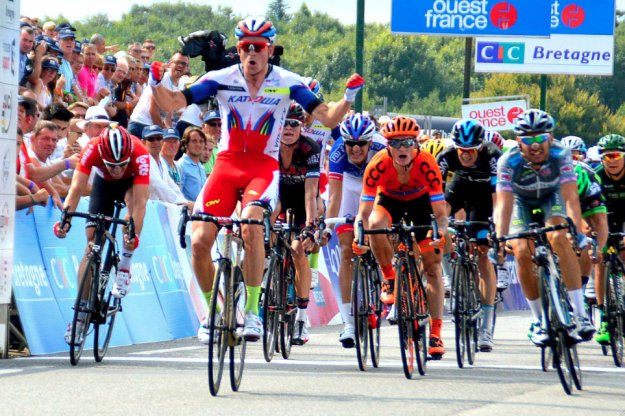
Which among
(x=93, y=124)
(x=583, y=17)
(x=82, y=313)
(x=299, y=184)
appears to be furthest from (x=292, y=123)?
(x=583, y=17)

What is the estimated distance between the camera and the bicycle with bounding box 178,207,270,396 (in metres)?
9.13

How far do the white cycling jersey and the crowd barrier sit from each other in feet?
7.45

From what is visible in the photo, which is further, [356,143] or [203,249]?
Answer: [356,143]


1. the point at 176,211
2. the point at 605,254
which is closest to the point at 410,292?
the point at 605,254

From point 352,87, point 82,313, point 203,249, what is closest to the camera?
point 203,249

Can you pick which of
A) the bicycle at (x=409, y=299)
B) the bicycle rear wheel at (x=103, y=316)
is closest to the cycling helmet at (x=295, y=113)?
the bicycle at (x=409, y=299)

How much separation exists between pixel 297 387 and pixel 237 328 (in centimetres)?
68

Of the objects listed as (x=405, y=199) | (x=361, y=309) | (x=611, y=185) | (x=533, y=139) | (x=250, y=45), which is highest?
(x=250, y=45)

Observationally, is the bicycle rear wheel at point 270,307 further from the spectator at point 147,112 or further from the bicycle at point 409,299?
the spectator at point 147,112

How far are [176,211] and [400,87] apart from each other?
126709mm

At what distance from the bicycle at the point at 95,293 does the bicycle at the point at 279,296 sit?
1.26 m

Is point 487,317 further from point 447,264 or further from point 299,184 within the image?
point 299,184

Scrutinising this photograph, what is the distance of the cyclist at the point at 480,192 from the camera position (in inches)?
538

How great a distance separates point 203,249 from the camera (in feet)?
33.9
